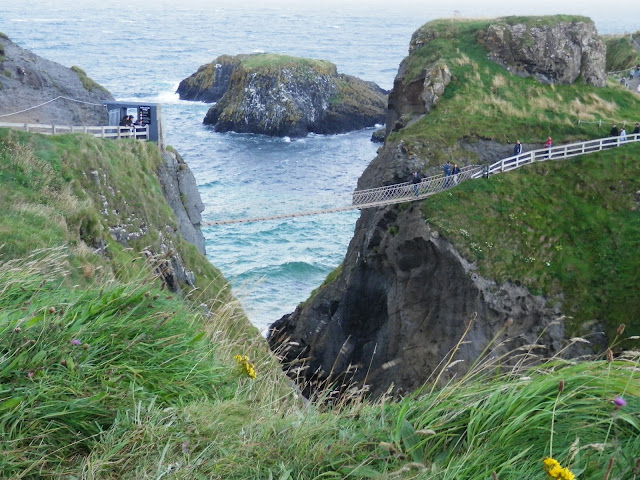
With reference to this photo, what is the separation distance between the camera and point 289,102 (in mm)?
84750

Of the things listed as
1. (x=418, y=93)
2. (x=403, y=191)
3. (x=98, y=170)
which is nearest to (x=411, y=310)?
(x=403, y=191)

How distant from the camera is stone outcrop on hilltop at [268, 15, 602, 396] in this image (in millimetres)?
28125

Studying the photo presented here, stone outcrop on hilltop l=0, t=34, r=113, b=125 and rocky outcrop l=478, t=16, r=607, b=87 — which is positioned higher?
rocky outcrop l=478, t=16, r=607, b=87

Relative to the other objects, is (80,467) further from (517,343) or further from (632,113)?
(632,113)

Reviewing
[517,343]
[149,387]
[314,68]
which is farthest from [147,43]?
[149,387]

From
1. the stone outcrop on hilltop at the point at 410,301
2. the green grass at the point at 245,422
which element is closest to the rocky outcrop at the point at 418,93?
the stone outcrop on hilltop at the point at 410,301

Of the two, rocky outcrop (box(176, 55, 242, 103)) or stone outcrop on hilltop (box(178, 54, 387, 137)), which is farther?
rocky outcrop (box(176, 55, 242, 103))

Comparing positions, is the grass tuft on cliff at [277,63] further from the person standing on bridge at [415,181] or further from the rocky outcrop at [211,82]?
the person standing on bridge at [415,181]

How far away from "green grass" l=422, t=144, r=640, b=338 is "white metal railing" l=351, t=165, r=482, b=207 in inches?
26.0

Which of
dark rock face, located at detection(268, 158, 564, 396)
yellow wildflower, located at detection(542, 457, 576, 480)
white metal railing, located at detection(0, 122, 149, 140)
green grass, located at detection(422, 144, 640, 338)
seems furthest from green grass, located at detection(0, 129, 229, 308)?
green grass, located at detection(422, 144, 640, 338)

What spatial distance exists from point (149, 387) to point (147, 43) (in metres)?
167

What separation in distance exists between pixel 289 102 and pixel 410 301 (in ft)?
191

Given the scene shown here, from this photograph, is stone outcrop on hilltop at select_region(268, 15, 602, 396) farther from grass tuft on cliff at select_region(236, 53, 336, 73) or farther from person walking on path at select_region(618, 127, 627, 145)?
grass tuft on cliff at select_region(236, 53, 336, 73)

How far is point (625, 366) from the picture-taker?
5344 millimetres
